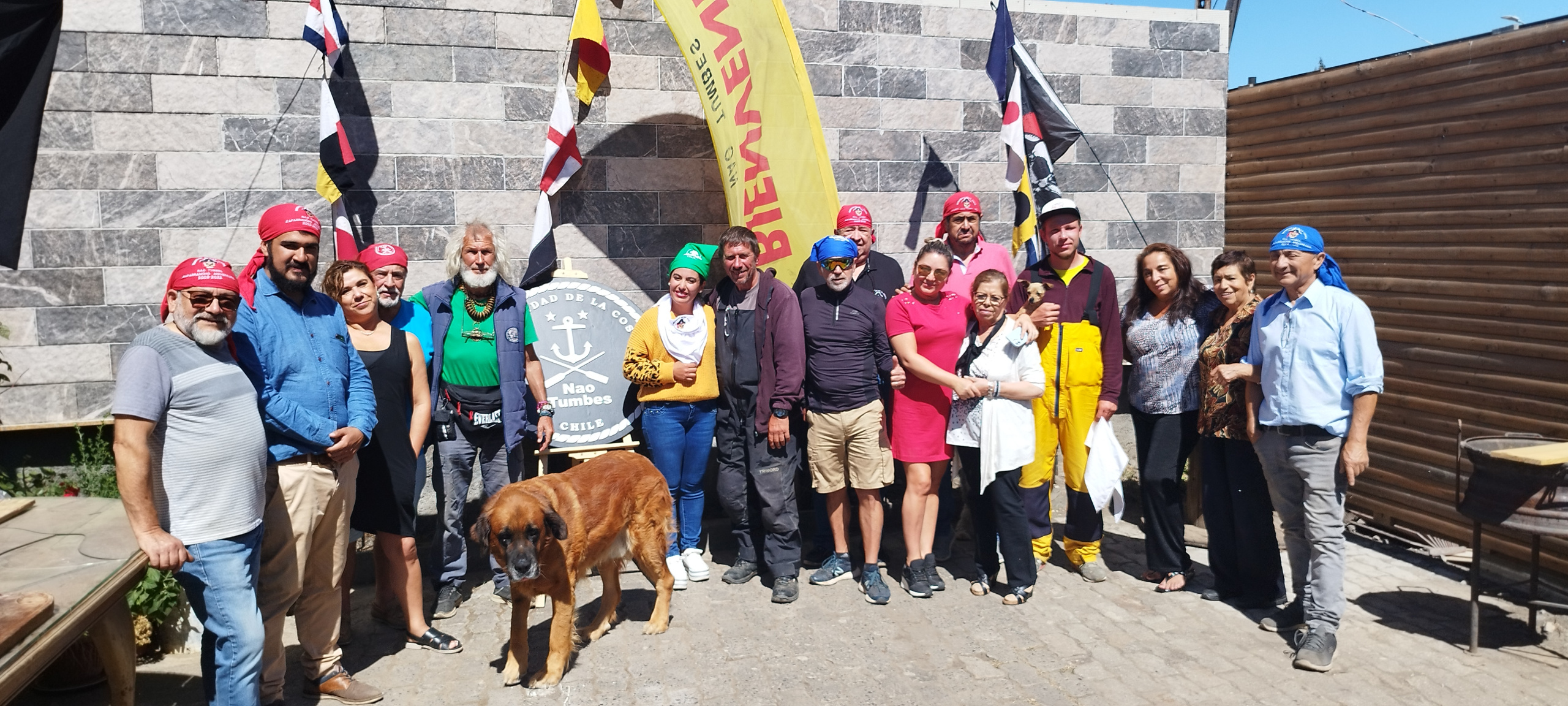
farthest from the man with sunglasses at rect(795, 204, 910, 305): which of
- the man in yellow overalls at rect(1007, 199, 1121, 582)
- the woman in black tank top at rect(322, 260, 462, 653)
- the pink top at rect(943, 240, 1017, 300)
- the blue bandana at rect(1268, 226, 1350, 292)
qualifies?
the woman in black tank top at rect(322, 260, 462, 653)

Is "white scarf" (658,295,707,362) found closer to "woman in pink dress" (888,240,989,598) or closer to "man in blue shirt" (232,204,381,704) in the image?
"woman in pink dress" (888,240,989,598)

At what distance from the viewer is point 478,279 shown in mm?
5125

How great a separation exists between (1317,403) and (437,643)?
4.49 metres

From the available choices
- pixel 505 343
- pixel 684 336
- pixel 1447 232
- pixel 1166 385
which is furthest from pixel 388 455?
pixel 1447 232

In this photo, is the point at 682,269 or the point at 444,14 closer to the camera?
the point at 682,269

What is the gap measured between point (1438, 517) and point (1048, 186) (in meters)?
3.38

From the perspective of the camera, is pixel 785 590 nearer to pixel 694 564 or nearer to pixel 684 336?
pixel 694 564

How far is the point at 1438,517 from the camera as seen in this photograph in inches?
242

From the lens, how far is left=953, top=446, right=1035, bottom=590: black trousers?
523 centimetres

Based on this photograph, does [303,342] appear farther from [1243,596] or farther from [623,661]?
[1243,596]

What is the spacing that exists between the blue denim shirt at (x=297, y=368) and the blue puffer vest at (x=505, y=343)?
3.40 ft

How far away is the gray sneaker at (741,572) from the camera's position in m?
5.65

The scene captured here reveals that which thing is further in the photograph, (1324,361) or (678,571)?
(678,571)

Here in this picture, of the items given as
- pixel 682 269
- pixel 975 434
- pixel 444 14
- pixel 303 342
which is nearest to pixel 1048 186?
pixel 975 434
